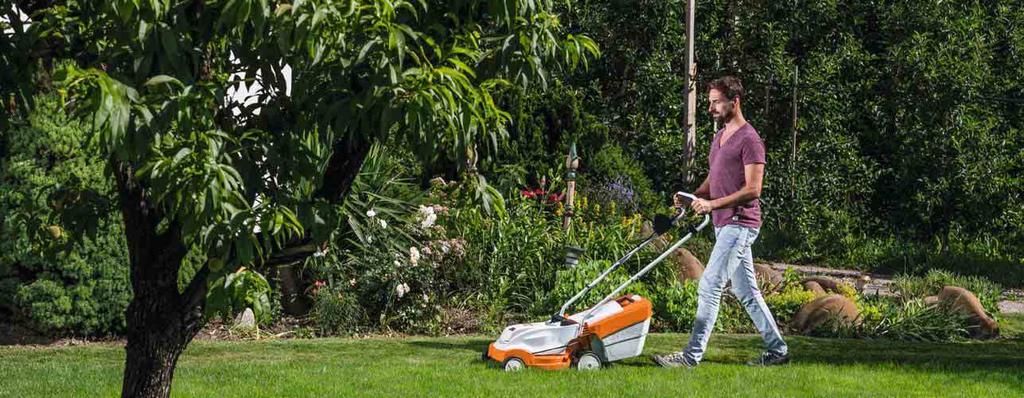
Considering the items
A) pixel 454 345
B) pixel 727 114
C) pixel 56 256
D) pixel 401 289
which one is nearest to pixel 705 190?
pixel 727 114

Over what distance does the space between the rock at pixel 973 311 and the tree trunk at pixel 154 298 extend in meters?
6.64

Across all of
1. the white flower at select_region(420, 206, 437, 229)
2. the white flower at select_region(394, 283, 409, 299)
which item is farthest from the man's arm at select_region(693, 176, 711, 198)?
the white flower at select_region(420, 206, 437, 229)

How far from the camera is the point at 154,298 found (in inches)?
187

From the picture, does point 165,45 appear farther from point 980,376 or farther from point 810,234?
point 810,234

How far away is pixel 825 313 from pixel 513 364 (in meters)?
3.20

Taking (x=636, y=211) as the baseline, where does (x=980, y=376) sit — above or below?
below

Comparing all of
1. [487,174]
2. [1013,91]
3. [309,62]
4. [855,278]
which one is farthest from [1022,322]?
[309,62]

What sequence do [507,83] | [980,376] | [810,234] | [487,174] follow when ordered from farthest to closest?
[810,234] < [487,174] < [980,376] < [507,83]

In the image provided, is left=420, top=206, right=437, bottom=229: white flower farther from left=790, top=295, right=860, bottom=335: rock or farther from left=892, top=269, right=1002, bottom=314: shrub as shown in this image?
left=892, top=269, right=1002, bottom=314: shrub

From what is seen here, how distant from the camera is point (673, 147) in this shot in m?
14.6

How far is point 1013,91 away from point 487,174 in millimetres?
7153

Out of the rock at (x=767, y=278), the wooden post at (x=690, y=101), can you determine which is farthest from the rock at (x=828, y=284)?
the wooden post at (x=690, y=101)

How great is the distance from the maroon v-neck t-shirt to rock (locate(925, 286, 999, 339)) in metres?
3.08

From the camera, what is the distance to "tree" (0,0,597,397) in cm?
336
